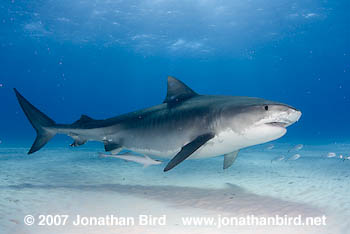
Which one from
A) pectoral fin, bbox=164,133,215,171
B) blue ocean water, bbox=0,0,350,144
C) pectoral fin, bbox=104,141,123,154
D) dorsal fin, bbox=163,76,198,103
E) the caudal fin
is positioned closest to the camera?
pectoral fin, bbox=164,133,215,171

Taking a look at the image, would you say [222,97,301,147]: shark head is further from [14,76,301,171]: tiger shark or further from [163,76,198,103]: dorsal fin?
[163,76,198,103]: dorsal fin

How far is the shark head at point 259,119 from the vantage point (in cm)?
367

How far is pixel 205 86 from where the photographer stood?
353ft

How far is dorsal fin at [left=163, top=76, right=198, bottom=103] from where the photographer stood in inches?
222

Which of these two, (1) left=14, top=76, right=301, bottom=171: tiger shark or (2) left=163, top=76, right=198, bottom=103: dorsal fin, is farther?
(2) left=163, top=76, right=198, bottom=103: dorsal fin

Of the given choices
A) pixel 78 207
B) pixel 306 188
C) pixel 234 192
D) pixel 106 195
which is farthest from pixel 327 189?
pixel 78 207

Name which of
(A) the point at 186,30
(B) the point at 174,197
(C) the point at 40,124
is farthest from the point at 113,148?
(A) the point at 186,30

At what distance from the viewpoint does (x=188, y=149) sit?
13.7 ft

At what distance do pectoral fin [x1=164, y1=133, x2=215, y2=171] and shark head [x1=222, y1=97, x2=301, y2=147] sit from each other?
17.1 inches

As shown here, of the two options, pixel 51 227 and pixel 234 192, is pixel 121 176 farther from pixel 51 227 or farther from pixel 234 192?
pixel 51 227

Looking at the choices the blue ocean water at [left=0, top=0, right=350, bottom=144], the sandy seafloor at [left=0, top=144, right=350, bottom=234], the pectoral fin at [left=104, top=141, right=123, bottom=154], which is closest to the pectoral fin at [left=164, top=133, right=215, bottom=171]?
the sandy seafloor at [left=0, top=144, right=350, bottom=234]

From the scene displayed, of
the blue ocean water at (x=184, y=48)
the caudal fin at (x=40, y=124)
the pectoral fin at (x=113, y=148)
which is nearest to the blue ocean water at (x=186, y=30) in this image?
the blue ocean water at (x=184, y=48)

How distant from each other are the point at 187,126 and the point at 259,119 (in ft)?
4.83

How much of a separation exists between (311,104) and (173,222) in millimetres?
156647
